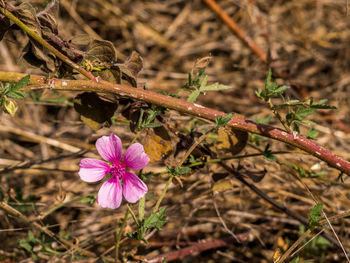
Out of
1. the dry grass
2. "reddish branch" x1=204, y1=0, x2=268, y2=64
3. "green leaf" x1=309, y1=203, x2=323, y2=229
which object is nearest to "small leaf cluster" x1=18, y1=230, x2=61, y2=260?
the dry grass

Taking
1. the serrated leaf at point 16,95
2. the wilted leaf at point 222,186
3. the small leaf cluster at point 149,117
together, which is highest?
the serrated leaf at point 16,95

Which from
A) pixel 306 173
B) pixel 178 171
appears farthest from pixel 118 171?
pixel 306 173

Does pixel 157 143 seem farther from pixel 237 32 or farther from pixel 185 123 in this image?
pixel 237 32

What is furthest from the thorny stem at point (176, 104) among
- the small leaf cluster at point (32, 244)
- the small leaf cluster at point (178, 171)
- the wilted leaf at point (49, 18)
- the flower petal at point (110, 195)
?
the small leaf cluster at point (32, 244)

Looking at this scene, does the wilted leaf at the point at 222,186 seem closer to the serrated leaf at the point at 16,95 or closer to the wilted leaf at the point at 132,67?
the wilted leaf at the point at 132,67

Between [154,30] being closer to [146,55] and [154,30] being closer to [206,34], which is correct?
[146,55]

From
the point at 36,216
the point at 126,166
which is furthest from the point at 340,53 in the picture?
the point at 36,216
